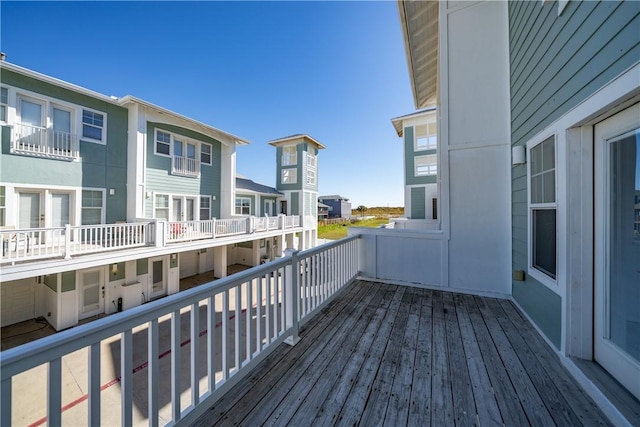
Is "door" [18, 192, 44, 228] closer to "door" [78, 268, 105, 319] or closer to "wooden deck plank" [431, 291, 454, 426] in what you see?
"door" [78, 268, 105, 319]

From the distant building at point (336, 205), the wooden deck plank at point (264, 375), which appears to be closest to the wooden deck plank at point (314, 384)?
the wooden deck plank at point (264, 375)

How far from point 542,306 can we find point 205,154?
38.5 feet

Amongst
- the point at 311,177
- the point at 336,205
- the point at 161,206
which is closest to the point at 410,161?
the point at 311,177

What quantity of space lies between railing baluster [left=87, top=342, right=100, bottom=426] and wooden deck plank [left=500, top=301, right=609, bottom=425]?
110 inches

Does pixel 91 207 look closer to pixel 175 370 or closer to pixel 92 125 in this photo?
pixel 92 125

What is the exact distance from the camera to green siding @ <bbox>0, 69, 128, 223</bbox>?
5926 mm

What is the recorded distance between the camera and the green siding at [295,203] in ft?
53.7

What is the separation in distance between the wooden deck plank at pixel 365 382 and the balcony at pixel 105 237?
7.06m

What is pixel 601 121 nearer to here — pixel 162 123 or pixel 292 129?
pixel 162 123

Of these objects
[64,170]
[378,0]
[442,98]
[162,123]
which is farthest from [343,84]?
[64,170]

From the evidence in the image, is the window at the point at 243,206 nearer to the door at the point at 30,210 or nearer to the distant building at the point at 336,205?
the door at the point at 30,210

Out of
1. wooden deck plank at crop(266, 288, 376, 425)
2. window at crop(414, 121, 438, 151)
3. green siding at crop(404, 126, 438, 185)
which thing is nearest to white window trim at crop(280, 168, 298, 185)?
green siding at crop(404, 126, 438, 185)

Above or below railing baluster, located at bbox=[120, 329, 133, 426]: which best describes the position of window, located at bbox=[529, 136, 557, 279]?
above

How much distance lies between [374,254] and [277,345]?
107 inches
